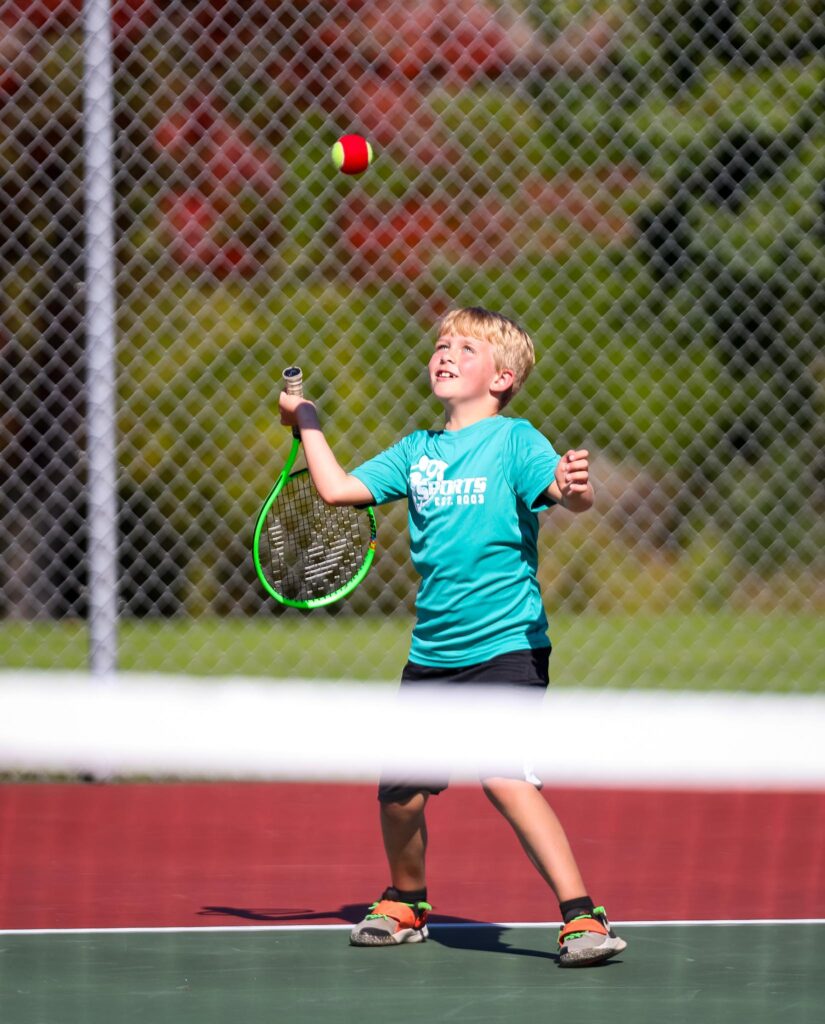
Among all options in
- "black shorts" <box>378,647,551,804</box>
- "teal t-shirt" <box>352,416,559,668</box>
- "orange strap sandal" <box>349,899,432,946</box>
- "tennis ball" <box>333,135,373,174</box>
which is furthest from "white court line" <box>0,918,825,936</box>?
"tennis ball" <box>333,135,373,174</box>

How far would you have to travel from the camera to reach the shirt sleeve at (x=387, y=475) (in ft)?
12.8

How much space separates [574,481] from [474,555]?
1.19 feet

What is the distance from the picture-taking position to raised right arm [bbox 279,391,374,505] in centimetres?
377

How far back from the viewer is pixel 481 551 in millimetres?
3760

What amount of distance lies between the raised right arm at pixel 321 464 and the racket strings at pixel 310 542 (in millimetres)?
207

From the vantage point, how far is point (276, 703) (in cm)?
762

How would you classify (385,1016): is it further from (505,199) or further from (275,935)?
(505,199)

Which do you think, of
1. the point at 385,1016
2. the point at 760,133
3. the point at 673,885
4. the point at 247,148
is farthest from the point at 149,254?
the point at 385,1016

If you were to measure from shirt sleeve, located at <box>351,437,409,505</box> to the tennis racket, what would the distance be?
0.11m

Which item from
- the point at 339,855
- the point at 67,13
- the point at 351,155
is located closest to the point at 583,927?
the point at 339,855

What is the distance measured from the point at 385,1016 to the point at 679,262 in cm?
688

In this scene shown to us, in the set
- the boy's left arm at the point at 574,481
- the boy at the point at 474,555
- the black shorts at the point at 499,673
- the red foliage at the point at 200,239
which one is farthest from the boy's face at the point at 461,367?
the red foliage at the point at 200,239

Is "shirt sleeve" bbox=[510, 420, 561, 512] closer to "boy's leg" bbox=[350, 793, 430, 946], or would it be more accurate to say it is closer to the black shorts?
the black shorts

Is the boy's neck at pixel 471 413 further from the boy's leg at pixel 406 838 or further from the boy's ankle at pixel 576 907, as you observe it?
the boy's ankle at pixel 576 907
